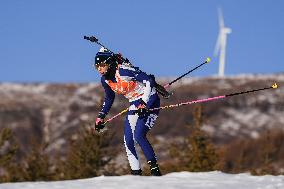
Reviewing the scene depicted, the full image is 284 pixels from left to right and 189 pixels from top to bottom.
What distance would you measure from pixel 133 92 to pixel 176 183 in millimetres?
1763

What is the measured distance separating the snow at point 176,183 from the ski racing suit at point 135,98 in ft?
2.09

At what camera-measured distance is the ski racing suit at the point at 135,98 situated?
36.2 ft

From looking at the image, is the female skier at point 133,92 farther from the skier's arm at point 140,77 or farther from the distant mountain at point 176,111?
the distant mountain at point 176,111

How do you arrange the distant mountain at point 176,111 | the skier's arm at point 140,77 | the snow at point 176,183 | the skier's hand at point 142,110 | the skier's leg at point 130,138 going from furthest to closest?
the distant mountain at point 176,111
the skier's leg at point 130,138
the skier's arm at point 140,77
the skier's hand at point 142,110
the snow at point 176,183

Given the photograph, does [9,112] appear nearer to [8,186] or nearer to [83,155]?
[83,155]

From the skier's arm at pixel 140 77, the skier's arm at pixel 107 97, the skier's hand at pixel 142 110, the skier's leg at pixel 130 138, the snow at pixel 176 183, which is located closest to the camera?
the snow at pixel 176 183

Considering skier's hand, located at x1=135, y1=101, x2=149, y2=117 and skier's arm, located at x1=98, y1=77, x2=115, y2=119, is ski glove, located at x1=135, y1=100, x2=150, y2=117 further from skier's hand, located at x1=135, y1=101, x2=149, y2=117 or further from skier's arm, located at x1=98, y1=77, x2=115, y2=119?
skier's arm, located at x1=98, y1=77, x2=115, y2=119

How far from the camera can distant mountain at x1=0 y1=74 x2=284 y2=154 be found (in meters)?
143

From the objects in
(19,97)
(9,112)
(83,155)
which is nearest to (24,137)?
(9,112)

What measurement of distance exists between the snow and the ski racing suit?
0.64 meters

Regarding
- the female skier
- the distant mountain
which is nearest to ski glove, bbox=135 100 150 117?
the female skier

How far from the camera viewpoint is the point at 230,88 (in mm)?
168125

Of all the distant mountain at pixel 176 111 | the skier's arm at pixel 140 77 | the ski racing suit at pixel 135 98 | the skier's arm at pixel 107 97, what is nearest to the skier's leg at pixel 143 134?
the ski racing suit at pixel 135 98

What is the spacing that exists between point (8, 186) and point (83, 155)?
2065cm
